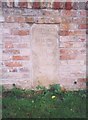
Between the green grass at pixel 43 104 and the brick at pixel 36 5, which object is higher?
the brick at pixel 36 5

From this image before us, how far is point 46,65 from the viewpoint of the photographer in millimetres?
6512

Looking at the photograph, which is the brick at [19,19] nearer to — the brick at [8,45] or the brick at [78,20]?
the brick at [8,45]

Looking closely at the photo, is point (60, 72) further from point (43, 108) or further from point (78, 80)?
point (43, 108)

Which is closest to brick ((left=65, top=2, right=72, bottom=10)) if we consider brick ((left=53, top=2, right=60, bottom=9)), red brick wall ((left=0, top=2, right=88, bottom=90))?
red brick wall ((left=0, top=2, right=88, bottom=90))

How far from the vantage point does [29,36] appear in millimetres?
6477

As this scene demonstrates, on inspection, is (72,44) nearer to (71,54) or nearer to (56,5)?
(71,54)

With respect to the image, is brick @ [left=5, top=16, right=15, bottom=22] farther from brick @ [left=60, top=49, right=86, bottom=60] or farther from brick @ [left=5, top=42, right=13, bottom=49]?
brick @ [left=60, top=49, right=86, bottom=60]

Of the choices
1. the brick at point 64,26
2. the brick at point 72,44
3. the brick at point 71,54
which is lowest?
the brick at point 71,54

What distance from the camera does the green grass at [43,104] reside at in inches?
217

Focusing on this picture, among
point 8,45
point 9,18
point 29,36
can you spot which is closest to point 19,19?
point 9,18

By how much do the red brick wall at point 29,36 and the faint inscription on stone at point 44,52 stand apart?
0.08m

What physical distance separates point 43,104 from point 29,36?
4.05 feet

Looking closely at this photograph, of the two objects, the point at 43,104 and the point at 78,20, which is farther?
the point at 78,20

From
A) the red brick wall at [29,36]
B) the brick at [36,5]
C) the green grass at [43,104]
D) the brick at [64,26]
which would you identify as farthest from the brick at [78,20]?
the green grass at [43,104]
